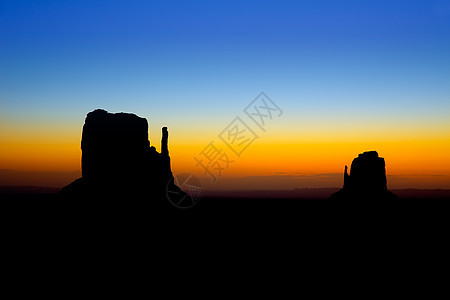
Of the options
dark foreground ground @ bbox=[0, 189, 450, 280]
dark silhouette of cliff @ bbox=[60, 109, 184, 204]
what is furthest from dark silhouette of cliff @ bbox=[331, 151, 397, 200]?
dark silhouette of cliff @ bbox=[60, 109, 184, 204]

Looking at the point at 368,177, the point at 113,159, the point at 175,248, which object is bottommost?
the point at 175,248

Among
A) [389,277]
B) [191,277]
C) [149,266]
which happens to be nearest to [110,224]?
[149,266]

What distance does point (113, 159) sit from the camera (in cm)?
9681

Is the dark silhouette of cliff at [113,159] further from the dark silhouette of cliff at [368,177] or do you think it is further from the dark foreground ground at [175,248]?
the dark silhouette of cliff at [368,177]

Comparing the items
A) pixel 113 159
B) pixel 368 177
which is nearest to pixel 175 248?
pixel 113 159

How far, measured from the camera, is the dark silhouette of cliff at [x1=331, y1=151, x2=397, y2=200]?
138 m

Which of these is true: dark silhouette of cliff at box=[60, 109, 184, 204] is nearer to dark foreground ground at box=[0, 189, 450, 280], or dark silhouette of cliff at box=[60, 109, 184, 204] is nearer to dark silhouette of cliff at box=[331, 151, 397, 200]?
dark foreground ground at box=[0, 189, 450, 280]

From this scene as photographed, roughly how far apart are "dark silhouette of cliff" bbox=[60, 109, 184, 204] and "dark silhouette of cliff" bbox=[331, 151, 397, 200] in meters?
75.3

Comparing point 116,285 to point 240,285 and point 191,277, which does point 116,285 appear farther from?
point 240,285

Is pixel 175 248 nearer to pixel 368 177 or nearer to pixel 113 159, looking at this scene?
pixel 113 159

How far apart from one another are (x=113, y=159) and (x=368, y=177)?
86610mm

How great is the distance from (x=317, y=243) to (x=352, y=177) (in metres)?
77.0

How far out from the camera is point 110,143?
95750 mm

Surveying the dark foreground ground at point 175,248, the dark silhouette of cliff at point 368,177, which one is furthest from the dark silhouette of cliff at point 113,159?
the dark silhouette of cliff at point 368,177
